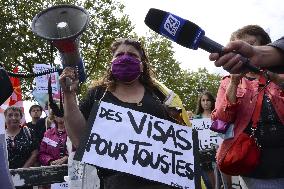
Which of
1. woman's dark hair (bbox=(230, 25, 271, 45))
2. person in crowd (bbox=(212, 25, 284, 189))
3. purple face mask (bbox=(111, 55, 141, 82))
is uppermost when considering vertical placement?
woman's dark hair (bbox=(230, 25, 271, 45))

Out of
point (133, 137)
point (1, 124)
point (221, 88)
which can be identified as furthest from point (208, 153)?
point (1, 124)

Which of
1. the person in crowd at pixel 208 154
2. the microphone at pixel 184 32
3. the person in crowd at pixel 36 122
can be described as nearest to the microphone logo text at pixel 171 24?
the microphone at pixel 184 32

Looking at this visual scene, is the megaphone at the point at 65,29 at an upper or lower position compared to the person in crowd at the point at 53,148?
upper

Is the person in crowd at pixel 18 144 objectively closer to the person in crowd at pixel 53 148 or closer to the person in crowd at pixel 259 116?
the person in crowd at pixel 53 148

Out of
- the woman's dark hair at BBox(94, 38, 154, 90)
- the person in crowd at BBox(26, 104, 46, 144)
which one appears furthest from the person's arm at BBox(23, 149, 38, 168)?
the woman's dark hair at BBox(94, 38, 154, 90)

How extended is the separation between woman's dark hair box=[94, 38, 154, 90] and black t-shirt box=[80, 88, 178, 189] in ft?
0.25

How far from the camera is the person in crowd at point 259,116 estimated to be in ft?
9.71

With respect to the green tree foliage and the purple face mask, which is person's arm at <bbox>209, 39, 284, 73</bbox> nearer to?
the purple face mask

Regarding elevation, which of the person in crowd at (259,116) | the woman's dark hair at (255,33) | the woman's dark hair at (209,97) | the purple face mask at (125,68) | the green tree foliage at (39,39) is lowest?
the person in crowd at (259,116)

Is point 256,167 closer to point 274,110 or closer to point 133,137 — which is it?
point 274,110

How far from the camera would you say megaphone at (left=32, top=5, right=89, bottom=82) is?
107 inches

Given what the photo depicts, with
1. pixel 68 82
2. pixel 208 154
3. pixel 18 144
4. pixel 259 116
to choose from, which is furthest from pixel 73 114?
pixel 208 154

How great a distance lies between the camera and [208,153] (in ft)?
21.7

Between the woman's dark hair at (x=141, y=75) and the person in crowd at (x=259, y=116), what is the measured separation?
0.52 meters
